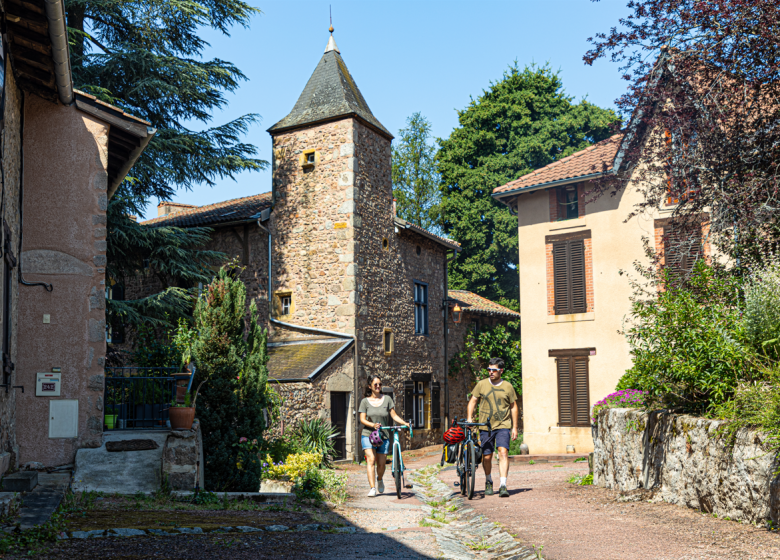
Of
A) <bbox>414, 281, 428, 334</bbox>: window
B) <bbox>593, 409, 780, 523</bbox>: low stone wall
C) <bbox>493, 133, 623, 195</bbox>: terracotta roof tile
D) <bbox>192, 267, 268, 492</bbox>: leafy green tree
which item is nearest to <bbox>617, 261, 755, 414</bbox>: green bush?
<bbox>593, 409, 780, 523</bbox>: low stone wall

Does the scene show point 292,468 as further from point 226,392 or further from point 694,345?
point 694,345

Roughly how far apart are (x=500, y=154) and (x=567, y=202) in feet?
46.8

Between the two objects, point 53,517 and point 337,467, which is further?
point 337,467

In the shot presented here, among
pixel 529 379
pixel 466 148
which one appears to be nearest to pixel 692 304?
pixel 529 379

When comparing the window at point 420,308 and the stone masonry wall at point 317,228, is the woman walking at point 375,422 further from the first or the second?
the window at point 420,308

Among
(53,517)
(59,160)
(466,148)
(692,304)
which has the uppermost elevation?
(466,148)

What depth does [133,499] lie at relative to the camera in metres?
7.78

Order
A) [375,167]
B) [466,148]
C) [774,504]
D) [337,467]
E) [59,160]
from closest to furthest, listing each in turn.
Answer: [774,504] < [59,160] < [337,467] < [375,167] < [466,148]

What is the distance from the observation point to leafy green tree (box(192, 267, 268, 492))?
36.9 ft

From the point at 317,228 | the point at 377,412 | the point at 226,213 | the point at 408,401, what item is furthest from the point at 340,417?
the point at 377,412

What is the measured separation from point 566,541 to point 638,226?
42.1 ft

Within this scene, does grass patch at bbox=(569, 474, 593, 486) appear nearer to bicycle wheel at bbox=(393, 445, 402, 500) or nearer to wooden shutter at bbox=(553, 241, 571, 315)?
bicycle wheel at bbox=(393, 445, 402, 500)

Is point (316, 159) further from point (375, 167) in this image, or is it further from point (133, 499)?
point (133, 499)

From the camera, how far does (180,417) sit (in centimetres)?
905
